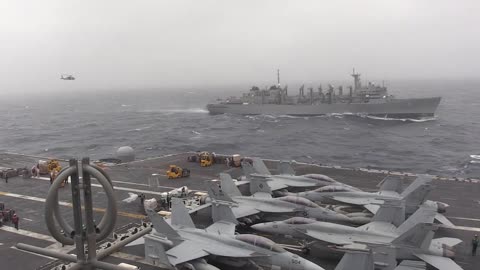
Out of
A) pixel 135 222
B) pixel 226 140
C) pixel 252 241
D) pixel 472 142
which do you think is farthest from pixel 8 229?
pixel 472 142

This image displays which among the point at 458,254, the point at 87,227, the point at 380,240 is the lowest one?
Answer: the point at 458,254

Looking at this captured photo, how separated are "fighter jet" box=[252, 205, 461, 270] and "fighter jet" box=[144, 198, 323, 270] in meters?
3.97

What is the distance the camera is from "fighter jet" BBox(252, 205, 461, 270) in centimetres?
2484

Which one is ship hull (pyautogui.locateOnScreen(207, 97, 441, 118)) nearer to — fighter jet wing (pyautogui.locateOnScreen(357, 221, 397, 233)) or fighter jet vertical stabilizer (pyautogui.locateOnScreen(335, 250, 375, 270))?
fighter jet wing (pyautogui.locateOnScreen(357, 221, 397, 233))

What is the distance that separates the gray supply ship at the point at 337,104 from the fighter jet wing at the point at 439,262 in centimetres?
10345

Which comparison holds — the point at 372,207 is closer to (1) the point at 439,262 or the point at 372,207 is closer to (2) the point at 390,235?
(2) the point at 390,235

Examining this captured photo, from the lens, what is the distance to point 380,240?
26.2m

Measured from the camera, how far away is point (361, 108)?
415 feet

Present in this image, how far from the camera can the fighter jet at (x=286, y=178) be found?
4134 centimetres

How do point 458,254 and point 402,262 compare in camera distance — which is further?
point 458,254

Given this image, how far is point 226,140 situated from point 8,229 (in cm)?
6424

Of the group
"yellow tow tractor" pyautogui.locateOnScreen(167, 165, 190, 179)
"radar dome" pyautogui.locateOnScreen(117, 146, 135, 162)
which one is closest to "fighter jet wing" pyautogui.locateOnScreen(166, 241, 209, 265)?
"yellow tow tractor" pyautogui.locateOnScreen(167, 165, 190, 179)

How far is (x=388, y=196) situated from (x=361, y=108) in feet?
315

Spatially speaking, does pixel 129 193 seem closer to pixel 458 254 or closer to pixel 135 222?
pixel 135 222
